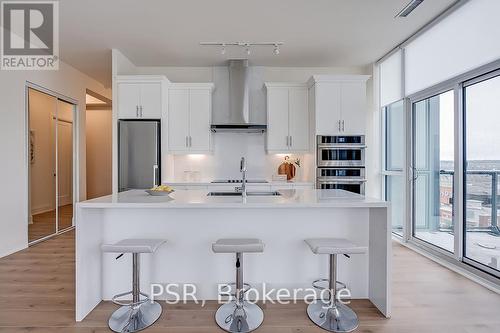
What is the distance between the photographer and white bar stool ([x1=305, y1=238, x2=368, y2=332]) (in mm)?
2154

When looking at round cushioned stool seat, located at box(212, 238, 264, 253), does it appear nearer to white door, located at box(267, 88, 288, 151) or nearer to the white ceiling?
the white ceiling

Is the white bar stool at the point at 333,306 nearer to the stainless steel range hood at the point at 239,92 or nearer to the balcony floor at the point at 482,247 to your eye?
the balcony floor at the point at 482,247

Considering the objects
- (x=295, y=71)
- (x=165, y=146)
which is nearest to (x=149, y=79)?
(x=165, y=146)

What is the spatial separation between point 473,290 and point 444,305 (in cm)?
55

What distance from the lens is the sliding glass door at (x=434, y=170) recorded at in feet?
12.0

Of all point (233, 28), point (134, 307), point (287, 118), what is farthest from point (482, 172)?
point (134, 307)

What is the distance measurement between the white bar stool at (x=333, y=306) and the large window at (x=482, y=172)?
184 cm

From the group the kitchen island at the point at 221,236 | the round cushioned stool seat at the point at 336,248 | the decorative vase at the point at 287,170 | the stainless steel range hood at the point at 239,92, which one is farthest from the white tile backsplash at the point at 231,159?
the round cushioned stool seat at the point at 336,248

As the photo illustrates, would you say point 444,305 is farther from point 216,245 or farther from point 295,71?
point 295,71

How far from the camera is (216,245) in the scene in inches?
84.3

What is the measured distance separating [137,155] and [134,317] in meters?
2.69

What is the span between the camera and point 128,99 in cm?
453

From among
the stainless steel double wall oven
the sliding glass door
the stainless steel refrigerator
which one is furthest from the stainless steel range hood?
the sliding glass door

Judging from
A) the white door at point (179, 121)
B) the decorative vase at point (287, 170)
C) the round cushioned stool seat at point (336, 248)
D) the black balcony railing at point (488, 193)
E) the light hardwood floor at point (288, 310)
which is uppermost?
the white door at point (179, 121)
